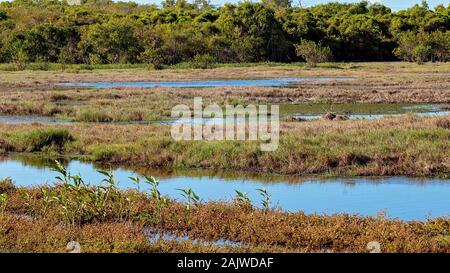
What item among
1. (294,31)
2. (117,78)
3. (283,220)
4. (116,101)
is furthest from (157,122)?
(294,31)

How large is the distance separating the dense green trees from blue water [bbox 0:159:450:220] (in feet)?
185

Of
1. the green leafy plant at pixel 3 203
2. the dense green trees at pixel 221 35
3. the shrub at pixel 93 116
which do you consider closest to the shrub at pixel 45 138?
the shrub at pixel 93 116

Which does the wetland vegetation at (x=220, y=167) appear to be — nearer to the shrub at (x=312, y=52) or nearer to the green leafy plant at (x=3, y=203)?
the green leafy plant at (x=3, y=203)

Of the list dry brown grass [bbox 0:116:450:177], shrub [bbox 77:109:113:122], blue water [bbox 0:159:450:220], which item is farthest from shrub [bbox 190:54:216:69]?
blue water [bbox 0:159:450:220]

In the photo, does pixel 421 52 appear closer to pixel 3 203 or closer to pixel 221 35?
pixel 221 35

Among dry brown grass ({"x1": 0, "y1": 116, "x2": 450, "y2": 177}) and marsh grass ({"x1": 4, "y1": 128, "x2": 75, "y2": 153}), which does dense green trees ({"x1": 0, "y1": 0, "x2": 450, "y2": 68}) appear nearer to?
marsh grass ({"x1": 4, "y1": 128, "x2": 75, "y2": 153})

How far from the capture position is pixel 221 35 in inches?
3755

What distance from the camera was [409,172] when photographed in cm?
1828

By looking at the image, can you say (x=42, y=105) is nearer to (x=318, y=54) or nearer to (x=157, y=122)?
(x=157, y=122)

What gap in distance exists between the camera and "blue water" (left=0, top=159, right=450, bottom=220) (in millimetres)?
14656

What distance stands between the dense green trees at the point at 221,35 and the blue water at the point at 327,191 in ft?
185

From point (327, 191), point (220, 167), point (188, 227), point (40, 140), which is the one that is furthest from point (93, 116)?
point (188, 227)

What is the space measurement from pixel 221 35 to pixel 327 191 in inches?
3161

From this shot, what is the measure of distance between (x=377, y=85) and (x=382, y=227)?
39481 millimetres
